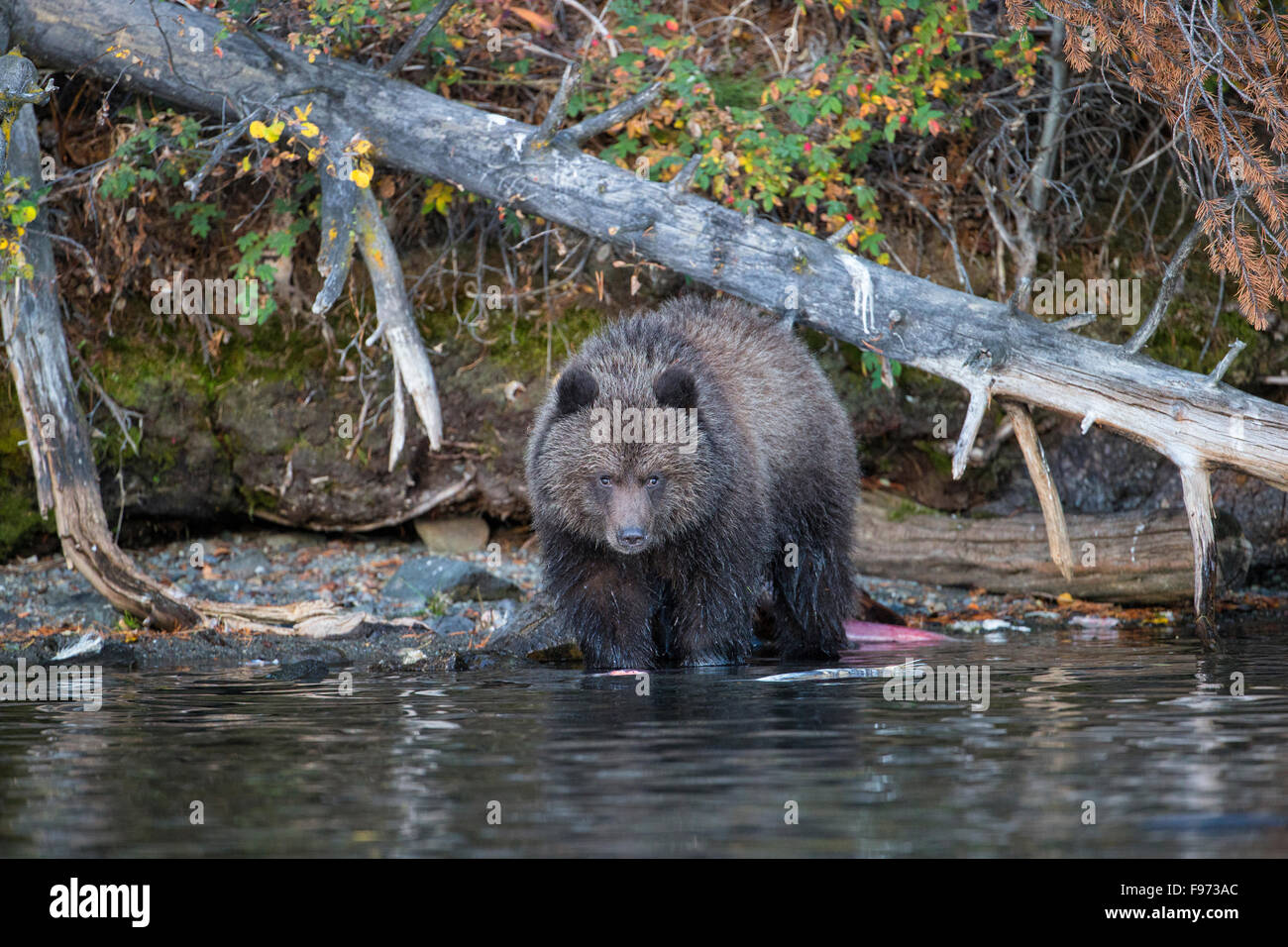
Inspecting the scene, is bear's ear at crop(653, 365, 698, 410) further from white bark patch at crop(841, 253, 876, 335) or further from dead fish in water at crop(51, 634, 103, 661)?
dead fish in water at crop(51, 634, 103, 661)

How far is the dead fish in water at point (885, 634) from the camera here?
9440 mm

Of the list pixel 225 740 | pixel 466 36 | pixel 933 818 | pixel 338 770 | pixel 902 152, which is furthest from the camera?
pixel 902 152

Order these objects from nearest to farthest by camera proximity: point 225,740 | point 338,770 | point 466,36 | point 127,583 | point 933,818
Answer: point 933,818, point 338,770, point 225,740, point 127,583, point 466,36

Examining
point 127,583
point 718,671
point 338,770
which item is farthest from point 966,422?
point 127,583

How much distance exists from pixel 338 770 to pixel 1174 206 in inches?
392

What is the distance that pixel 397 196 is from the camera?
1130 cm

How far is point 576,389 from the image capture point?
801 cm

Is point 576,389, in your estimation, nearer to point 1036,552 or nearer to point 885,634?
point 885,634

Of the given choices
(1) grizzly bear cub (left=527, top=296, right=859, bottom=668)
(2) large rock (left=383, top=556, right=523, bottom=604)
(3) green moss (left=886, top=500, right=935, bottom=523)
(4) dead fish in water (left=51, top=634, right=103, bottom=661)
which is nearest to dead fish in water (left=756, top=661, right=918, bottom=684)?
(1) grizzly bear cub (left=527, top=296, right=859, bottom=668)

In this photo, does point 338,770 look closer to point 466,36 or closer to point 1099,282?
point 466,36

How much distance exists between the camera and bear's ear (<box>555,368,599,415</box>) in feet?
26.3

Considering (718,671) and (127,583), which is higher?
(127,583)

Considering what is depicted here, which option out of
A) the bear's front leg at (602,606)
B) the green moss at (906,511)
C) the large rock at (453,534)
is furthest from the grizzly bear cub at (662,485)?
the large rock at (453,534)

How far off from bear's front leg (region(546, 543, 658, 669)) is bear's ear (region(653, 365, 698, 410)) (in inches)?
39.9
